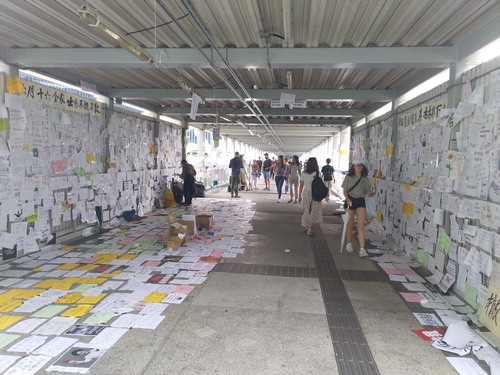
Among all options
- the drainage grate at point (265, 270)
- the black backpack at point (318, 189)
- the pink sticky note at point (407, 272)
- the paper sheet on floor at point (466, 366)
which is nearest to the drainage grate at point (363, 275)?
the pink sticky note at point (407, 272)

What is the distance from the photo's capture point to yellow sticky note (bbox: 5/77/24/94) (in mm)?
5109

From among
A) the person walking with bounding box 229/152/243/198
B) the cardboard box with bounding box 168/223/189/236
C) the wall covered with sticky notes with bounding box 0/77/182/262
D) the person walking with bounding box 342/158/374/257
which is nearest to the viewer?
the wall covered with sticky notes with bounding box 0/77/182/262

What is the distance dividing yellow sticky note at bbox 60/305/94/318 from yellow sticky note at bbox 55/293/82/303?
0.70ft

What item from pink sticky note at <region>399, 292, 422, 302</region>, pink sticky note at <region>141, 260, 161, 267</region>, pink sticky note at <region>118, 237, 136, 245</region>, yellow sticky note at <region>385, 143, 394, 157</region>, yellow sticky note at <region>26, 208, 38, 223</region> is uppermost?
yellow sticky note at <region>385, 143, 394, 157</region>

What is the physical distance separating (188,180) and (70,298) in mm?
7805

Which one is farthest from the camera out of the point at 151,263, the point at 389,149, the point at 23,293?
the point at 389,149

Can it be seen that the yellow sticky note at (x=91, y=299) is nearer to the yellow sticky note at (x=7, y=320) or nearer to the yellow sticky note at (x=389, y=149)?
the yellow sticky note at (x=7, y=320)

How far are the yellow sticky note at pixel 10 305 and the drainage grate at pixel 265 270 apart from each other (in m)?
2.41

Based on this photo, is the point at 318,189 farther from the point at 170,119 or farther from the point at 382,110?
the point at 170,119

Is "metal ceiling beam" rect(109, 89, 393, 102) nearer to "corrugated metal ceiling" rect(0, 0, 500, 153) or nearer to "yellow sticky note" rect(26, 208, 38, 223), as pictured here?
"corrugated metal ceiling" rect(0, 0, 500, 153)

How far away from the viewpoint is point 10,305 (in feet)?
12.3

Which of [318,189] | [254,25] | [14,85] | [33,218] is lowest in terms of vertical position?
[33,218]

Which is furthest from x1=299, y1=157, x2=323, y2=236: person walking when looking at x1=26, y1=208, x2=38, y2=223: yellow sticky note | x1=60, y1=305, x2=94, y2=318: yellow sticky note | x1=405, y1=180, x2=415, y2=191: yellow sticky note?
x1=26, y1=208, x2=38, y2=223: yellow sticky note

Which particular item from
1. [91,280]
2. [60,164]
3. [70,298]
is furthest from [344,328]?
[60,164]
